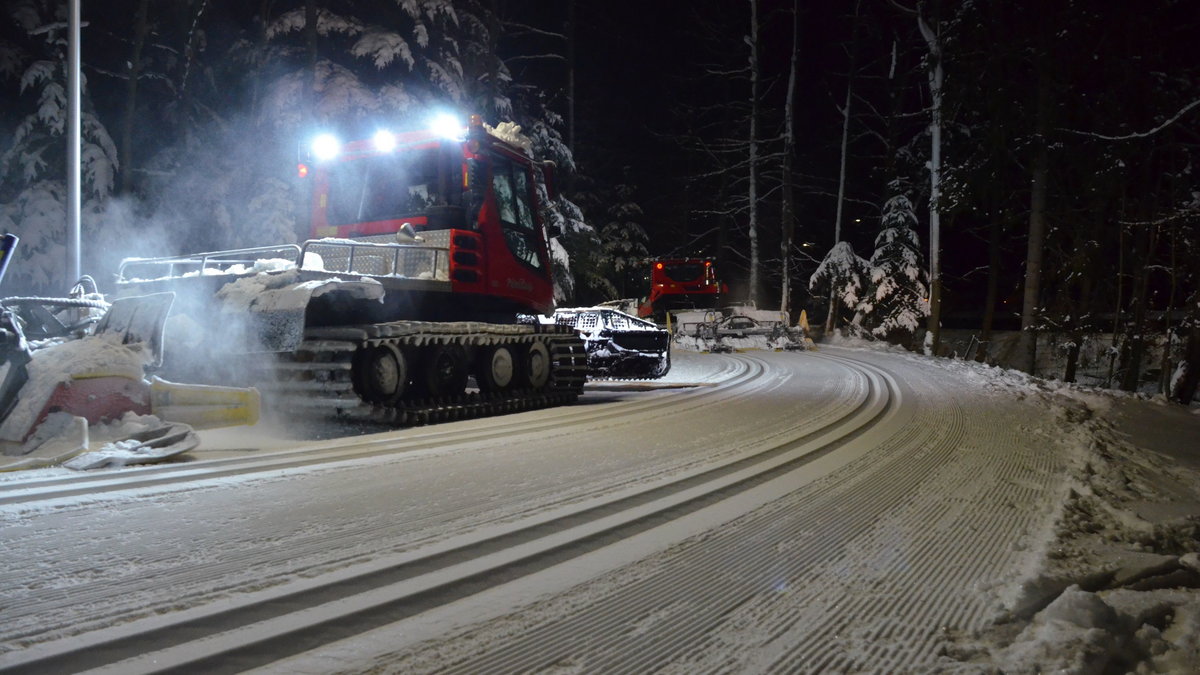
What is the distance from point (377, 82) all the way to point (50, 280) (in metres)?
9.10

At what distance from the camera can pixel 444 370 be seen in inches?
334

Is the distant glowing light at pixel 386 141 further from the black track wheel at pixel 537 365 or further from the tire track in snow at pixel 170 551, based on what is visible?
the tire track in snow at pixel 170 551

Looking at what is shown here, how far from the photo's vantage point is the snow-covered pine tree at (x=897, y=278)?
95.6 ft

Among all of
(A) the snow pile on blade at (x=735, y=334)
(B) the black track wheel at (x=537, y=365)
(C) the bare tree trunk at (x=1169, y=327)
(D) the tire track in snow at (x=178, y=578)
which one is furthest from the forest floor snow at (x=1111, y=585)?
(A) the snow pile on blade at (x=735, y=334)

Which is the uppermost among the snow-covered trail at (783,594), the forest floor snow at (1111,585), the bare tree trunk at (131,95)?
the bare tree trunk at (131,95)

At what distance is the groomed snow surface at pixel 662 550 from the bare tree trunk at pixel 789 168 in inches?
1034

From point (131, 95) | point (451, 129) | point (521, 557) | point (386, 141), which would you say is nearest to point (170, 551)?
point (521, 557)

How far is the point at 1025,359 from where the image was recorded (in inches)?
750

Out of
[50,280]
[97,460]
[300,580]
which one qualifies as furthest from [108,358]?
[50,280]

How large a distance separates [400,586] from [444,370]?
5718 millimetres

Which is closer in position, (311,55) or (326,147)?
(326,147)

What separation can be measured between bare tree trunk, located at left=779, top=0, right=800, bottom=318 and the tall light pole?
85.6 ft

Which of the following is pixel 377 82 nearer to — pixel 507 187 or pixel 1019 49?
pixel 507 187

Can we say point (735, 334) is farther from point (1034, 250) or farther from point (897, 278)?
point (1034, 250)
